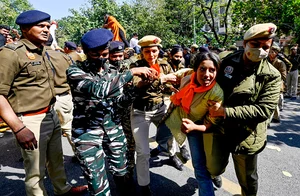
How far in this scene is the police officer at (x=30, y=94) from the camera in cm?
195

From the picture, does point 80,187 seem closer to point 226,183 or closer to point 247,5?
point 226,183

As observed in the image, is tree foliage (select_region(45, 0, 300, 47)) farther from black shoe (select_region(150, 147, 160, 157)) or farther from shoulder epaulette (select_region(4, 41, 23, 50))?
shoulder epaulette (select_region(4, 41, 23, 50))

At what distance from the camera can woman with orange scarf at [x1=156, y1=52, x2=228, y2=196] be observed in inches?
80.0

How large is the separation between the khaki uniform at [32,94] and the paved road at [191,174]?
89 cm

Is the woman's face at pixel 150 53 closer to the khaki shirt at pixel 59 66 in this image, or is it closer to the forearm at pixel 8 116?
the khaki shirt at pixel 59 66

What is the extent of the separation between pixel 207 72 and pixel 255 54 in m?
0.42

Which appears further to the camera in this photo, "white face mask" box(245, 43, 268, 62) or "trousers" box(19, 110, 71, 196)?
"trousers" box(19, 110, 71, 196)

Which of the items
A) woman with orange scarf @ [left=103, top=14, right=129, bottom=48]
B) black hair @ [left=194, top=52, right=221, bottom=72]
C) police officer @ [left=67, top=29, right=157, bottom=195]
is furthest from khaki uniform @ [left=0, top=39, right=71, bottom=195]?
woman with orange scarf @ [left=103, top=14, right=129, bottom=48]

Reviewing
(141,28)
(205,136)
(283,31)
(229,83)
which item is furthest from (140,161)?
(141,28)

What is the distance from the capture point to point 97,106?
2.07 meters

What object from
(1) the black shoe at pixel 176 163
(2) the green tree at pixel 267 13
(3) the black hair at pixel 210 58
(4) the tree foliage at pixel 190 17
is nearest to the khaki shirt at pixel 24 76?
(3) the black hair at pixel 210 58

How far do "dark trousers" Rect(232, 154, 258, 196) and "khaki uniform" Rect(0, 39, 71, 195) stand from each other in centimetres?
196

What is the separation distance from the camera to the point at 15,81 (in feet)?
6.77

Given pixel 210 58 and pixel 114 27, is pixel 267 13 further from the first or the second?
pixel 210 58
